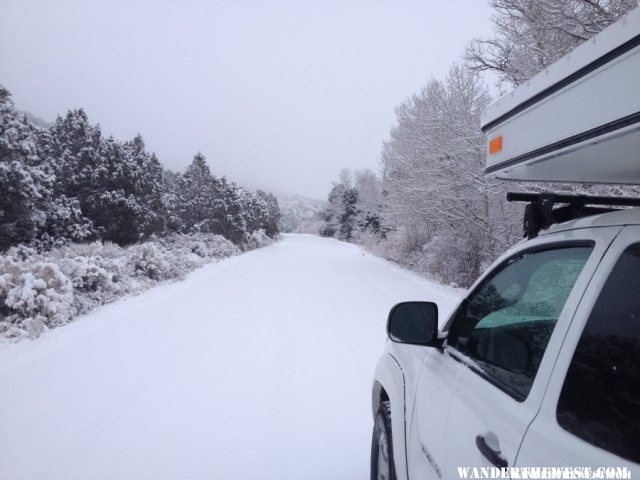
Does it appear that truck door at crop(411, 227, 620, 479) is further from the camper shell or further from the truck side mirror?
the camper shell

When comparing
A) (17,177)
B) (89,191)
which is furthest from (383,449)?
(89,191)

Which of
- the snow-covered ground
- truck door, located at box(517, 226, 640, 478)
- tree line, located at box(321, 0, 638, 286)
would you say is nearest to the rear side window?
truck door, located at box(517, 226, 640, 478)

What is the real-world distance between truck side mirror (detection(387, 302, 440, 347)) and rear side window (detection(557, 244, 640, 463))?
2.85ft

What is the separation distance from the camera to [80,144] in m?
18.4

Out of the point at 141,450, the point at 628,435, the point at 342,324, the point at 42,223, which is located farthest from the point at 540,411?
the point at 42,223

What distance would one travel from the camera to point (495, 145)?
1.73 m

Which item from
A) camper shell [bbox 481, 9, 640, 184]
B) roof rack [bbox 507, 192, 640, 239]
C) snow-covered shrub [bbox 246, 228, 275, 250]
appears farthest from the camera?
snow-covered shrub [bbox 246, 228, 275, 250]

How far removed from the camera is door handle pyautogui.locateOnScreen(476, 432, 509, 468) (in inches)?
46.2

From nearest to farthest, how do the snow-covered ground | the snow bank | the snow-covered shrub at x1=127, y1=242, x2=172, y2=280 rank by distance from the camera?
the snow-covered ground
the snow bank
the snow-covered shrub at x1=127, y1=242, x2=172, y2=280

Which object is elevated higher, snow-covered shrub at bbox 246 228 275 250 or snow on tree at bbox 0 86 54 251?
snow on tree at bbox 0 86 54 251

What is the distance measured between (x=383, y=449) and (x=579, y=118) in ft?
6.94

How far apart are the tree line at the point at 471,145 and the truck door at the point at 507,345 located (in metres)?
6.05

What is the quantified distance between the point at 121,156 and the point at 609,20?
20038 mm

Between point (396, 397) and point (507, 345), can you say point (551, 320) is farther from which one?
point (396, 397)
